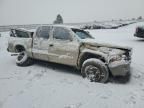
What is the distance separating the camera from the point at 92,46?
277 inches

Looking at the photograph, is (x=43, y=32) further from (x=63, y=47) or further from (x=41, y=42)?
(x=63, y=47)

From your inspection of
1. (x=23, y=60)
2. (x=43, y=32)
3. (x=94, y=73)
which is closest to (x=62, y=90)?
(x=94, y=73)

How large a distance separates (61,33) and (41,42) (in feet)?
2.89

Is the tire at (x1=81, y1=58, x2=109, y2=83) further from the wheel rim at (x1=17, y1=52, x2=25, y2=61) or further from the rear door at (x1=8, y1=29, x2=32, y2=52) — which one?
the wheel rim at (x1=17, y1=52, x2=25, y2=61)

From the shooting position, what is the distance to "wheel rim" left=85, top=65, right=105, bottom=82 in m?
6.66

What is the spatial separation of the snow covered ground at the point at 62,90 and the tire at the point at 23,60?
0.33m

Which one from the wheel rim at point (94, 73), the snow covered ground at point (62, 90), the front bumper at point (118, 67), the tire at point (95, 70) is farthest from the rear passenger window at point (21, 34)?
the front bumper at point (118, 67)

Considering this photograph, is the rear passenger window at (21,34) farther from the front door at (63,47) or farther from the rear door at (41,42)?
the front door at (63,47)

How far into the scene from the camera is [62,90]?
6.11 meters

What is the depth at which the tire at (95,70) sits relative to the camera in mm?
6570

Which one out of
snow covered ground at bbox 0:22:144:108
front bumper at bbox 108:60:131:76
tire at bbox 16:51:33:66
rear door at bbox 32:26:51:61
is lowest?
snow covered ground at bbox 0:22:144:108

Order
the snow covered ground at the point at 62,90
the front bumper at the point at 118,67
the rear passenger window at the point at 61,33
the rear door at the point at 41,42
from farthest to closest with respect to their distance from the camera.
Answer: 1. the rear door at the point at 41,42
2. the rear passenger window at the point at 61,33
3. the front bumper at the point at 118,67
4. the snow covered ground at the point at 62,90

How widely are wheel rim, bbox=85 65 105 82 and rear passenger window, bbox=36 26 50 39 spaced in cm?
220

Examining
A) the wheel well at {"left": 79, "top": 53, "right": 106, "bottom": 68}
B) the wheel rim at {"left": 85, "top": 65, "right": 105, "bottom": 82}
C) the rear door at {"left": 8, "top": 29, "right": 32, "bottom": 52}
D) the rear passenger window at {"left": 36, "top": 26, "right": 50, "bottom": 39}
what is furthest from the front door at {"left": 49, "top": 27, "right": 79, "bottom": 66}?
the rear door at {"left": 8, "top": 29, "right": 32, "bottom": 52}
